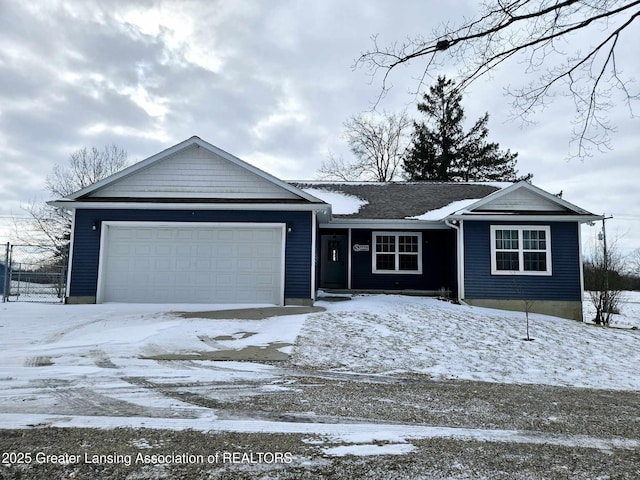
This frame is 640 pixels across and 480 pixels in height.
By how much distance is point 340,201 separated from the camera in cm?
1552

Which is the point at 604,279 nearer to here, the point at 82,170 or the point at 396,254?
the point at 396,254

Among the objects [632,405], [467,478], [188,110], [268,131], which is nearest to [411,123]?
[268,131]

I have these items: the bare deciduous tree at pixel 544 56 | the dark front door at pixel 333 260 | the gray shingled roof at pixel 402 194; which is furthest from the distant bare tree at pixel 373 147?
the bare deciduous tree at pixel 544 56

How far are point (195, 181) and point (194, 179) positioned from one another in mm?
67

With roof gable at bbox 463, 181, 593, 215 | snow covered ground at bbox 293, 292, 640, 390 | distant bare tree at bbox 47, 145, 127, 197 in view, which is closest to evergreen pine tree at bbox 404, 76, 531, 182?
roof gable at bbox 463, 181, 593, 215

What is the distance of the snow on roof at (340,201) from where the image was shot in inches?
565

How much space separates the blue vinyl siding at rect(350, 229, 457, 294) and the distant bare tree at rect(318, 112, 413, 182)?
1770cm

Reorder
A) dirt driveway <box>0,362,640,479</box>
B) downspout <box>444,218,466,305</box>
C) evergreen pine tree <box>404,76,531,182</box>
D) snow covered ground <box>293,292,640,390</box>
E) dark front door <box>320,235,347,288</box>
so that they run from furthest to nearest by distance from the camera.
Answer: evergreen pine tree <box>404,76,531,182</box>
dark front door <box>320,235,347,288</box>
downspout <box>444,218,466,305</box>
snow covered ground <box>293,292,640,390</box>
dirt driveway <box>0,362,640,479</box>

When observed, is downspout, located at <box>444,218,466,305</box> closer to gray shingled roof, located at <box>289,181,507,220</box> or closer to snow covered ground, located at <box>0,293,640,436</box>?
snow covered ground, located at <box>0,293,640,436</box>

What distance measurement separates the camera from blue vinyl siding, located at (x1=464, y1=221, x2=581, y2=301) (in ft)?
39.9

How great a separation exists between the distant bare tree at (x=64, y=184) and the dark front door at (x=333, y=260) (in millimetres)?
18330

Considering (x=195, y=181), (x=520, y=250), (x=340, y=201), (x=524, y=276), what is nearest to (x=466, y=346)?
(x=524, y=276)

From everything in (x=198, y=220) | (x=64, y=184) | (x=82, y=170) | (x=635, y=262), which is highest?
(x=82, y=170)

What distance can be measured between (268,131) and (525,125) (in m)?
14.9
